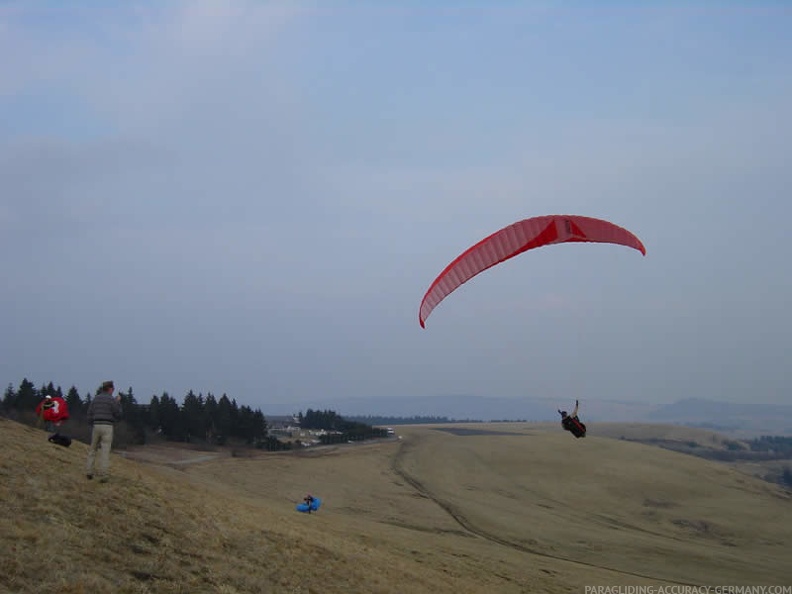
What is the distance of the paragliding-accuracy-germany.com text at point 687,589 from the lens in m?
20.5

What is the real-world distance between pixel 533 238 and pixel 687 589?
15.5 meters

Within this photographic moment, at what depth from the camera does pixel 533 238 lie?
58.1 ft

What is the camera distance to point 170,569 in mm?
11234

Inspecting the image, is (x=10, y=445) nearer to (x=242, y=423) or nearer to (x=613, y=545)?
(x=613, y=545)

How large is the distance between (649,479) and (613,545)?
25725 millimetres

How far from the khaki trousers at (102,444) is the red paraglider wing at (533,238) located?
8.38 metres

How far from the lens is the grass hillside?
11.4 meters

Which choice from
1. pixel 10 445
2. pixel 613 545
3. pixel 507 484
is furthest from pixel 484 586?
pixel 507 484

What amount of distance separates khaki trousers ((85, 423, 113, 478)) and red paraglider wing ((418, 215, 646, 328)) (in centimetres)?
838

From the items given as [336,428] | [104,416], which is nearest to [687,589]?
[104,416]

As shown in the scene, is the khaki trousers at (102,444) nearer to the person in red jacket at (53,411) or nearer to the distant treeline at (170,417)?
the person in red jacket at (53,411)

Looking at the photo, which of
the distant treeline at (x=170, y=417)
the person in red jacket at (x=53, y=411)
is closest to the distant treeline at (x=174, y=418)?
the distant treeline at (x=170, y=417)

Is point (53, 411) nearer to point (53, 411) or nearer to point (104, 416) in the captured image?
point (53, 411)

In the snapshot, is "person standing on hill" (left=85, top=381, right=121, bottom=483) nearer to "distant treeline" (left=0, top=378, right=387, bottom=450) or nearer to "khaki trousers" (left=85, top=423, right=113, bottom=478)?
"khaki trousers" (left=85, top=423, right=113, bottom=478)
